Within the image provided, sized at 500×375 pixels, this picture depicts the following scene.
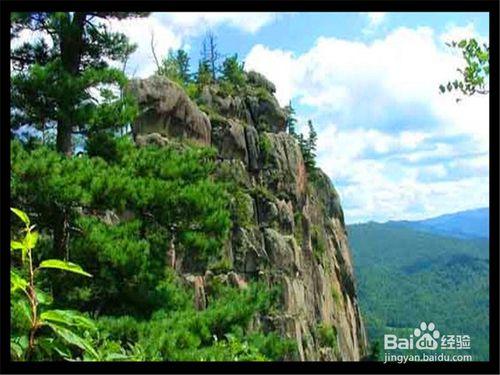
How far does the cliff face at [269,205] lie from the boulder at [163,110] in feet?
0.06

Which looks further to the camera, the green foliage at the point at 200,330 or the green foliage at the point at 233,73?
the green foliage at the point at 233,73

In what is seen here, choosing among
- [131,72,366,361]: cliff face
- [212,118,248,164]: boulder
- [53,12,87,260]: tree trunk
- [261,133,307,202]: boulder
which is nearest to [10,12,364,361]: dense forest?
[53,12,87,260]: tree trunk

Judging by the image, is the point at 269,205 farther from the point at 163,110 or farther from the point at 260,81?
the point at 163,110

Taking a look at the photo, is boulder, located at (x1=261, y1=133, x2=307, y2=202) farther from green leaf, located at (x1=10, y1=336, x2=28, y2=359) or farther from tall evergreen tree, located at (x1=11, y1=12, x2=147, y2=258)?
green leaf, located at (x1=10, y1=336, x2=28, y2=359)

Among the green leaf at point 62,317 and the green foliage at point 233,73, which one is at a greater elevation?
the green foliage at point 233,73

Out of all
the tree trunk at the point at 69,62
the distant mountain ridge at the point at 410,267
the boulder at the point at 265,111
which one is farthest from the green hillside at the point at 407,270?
the tree trunk at the point at 69,62

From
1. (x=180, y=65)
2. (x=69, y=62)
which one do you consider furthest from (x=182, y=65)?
(x=69, y=62)

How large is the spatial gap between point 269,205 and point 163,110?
6.46 metres

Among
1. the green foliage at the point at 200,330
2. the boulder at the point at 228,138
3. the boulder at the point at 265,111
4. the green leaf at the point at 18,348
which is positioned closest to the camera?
the green leaf at the point at 18,348

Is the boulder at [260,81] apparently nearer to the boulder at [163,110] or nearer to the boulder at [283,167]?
the boulder at [283,167]

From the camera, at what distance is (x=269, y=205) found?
18859mm

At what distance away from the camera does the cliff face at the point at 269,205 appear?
1399 centimetres

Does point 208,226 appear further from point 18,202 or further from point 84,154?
point 18,202
